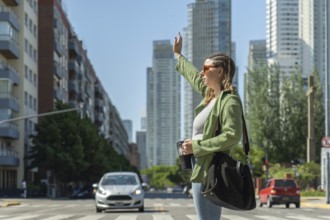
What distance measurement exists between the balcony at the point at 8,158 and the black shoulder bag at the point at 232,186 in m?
60.8

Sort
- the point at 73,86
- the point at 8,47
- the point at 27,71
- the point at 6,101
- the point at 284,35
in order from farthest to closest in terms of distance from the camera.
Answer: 1. the point at 284,35
2. the point at 73,86
3. the point at 27,71
4. the point at 6,101
5. the point at 8,47

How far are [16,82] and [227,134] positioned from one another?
66567 millimetres

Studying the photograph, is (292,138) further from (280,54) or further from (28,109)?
(280,54)

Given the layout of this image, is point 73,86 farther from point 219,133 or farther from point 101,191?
point 219,133

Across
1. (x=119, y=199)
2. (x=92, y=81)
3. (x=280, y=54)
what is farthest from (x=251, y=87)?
(x=92, y=81)

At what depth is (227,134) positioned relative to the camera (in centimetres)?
457

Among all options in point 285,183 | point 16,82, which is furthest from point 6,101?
point 285,183

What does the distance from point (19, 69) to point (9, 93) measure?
5.37 m

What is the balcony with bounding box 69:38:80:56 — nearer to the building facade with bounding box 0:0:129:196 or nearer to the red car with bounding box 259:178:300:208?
the building facade with bounding box 0:0:129:196

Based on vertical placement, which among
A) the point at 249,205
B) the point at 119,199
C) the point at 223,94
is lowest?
the point at 119,199

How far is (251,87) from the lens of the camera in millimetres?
72188

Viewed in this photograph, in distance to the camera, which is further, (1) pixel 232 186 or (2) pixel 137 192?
(2) pixel 137 192

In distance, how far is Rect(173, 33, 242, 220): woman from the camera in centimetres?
460

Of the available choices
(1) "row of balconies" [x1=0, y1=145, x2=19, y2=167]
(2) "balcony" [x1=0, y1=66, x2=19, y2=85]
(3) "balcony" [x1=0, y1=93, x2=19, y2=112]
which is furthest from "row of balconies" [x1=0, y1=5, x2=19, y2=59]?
(1) "row of balconies" [x1=0, y1=145, x2=19, y2=167]
